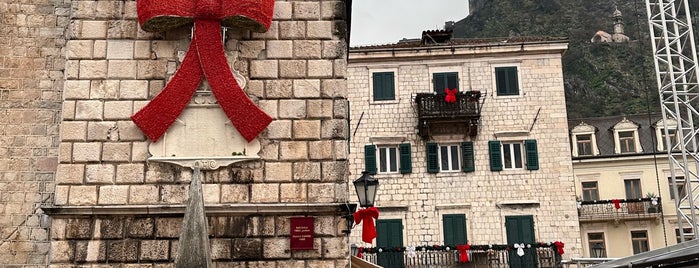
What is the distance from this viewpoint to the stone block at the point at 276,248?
29.1 feet

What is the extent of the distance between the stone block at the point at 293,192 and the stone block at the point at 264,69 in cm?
149

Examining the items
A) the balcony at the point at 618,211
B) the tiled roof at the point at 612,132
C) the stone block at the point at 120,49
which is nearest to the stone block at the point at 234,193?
the stone block at the point at 120,49

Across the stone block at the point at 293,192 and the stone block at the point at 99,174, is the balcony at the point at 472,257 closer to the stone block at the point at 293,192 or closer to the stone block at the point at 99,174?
the stone block at the point at 293,192

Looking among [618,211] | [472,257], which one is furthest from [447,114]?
[618,211]

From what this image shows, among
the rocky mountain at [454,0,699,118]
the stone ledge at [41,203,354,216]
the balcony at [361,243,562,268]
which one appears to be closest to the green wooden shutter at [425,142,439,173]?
the balcony at [361,243,562,268]

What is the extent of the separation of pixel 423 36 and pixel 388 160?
17.1ft

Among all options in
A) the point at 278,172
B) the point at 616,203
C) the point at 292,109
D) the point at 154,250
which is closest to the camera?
the point at 154,250

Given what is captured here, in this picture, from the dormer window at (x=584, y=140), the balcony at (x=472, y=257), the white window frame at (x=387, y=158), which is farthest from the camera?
the dormer window at (x=584, y=140)

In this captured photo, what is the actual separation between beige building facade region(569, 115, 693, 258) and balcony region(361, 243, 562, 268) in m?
5.38

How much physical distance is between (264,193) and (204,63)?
1.87 metres

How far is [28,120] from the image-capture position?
37.1 feet

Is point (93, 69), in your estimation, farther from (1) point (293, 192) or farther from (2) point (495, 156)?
(2) point (495, 156)

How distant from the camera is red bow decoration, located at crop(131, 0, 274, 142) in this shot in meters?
9.07

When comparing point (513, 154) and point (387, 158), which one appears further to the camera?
point (387, 158)
